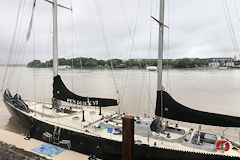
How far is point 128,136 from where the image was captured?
4176 millimetres

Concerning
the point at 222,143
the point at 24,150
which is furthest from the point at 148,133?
the point at 24,150

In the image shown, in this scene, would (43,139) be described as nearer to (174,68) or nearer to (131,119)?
(131,119)

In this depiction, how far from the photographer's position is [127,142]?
13.8ft

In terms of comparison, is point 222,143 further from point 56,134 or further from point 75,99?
point 56,134

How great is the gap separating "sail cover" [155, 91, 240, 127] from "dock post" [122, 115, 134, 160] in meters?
1.22

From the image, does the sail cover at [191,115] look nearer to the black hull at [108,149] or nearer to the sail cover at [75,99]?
the black hull at [108,149]

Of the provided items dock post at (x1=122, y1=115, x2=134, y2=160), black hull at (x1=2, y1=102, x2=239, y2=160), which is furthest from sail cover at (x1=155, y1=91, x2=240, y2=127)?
dock post at (x1=122, y1=115, x2=134, y2=160)

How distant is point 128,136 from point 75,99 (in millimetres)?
3367

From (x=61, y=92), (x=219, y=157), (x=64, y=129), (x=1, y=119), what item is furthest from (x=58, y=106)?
(x=219, y=157)

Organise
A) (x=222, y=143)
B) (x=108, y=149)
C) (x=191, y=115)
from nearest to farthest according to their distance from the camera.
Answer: (x=222, y=143)
(x=191, y=115)
(x=108, y=149)

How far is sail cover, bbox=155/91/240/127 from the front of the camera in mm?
3908

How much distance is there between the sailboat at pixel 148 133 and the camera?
4.17 meters

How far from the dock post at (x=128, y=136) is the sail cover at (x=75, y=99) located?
2.01 metres

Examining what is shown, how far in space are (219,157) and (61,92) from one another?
6443 mm
